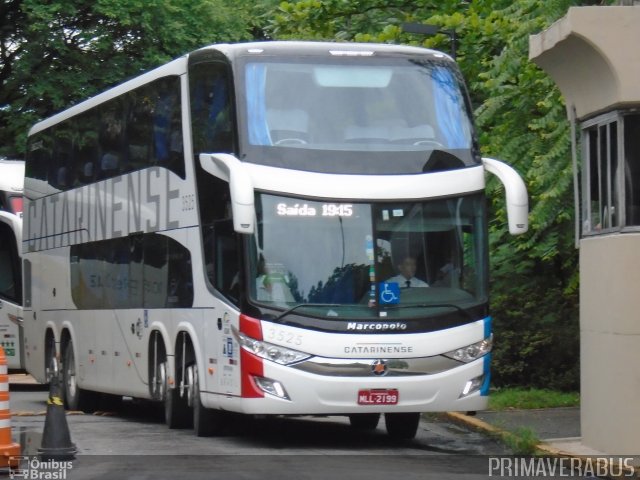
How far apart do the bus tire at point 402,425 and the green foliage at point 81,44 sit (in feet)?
69.0

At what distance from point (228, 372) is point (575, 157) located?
4.28 metres

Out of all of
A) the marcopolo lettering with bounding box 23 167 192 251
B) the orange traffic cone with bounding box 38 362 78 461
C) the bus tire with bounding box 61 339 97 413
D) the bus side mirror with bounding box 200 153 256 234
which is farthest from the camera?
the bus tire with bounding box 61 339 97 413

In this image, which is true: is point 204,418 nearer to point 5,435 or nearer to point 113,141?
point 5,435

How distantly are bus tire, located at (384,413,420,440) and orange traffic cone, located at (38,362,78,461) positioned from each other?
14.9 ft

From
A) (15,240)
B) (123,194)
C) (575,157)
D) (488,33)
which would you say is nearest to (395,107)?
(575,157)

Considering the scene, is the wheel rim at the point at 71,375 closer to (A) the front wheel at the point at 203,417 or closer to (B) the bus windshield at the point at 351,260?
(A) the front wheel at the point at 203,417

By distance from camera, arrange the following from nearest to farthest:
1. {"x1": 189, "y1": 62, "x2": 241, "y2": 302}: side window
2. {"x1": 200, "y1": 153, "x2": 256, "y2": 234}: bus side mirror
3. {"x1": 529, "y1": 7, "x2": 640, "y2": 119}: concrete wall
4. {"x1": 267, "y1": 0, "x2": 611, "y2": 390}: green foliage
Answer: {"x1": 529, "y1": 7, "x2": 640, "y2": 119}: concrete wall, {"x1": 200, "y1": 153, "x2": 256, "y2": 234}: bus side mirror, {"x1": 189, "y1": 62, "x2": 241, "y2": 302}: side window, {"x1": 267, "y1": 0, "x2": 611, "y2": 390}: green foliage

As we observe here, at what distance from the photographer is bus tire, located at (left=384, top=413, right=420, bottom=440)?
1652cm

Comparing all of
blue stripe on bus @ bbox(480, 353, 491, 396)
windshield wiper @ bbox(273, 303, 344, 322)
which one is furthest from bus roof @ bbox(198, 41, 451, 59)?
blue stripe on bus @ bbox(480, 353, 491, 396)

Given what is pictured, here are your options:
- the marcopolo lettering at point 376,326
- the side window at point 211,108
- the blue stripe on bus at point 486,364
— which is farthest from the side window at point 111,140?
the blue stripe on bus at point 486,364

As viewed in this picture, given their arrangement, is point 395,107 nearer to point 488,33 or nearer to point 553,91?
point 553,91

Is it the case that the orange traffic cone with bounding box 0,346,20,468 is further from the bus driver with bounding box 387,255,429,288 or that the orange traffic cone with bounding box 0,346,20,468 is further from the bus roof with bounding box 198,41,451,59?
the bus roof with bounding box 198,41,451,59

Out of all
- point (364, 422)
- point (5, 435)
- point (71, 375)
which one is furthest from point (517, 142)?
point (5, 435)

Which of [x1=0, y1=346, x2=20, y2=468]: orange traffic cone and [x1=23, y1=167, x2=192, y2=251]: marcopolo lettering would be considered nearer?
[x1=0, y1=346, x2=20, y2=468]: orange traffic cone
